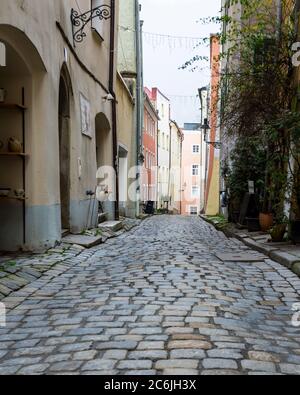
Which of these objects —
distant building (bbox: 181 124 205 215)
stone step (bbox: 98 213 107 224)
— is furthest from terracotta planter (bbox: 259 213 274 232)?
distant building (bbox: 181 124 205 215)

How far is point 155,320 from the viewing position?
160 inches

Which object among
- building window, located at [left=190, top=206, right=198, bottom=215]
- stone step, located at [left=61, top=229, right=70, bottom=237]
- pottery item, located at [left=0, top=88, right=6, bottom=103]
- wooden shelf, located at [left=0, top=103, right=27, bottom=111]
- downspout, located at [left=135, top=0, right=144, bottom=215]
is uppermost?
downspout, located at [left=135, top=0, right=144, bottom=215]

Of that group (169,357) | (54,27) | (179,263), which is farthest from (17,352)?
(54,27)

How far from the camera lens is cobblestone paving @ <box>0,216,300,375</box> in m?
3.14

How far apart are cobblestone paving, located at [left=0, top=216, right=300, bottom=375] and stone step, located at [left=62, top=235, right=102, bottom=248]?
171 cm

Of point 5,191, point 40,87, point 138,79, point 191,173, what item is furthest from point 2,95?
point 191,173

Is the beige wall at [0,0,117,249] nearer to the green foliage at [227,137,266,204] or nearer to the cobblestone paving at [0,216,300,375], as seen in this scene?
the cobblestone paving at [0,216,300,375]

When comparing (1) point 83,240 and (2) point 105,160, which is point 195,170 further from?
(1) point 83,240

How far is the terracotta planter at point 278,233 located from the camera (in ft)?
28.9

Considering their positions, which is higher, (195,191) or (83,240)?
(83,240)

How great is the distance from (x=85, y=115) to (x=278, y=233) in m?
4.87

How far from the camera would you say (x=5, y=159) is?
295 inches

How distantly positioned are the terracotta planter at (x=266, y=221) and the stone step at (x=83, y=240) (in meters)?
3.46

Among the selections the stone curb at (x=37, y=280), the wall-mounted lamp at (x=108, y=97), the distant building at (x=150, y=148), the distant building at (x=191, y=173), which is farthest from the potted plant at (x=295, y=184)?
the distant building at (x=191, y=173)
